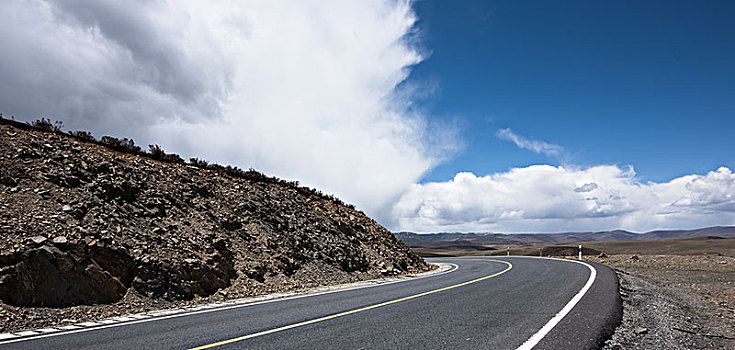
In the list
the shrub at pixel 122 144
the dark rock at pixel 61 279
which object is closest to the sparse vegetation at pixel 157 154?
the shrub at pixel 122 144

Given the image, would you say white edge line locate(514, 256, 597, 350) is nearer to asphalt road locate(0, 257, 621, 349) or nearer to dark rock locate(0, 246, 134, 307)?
asphalt road locate(0, 257, 621, 349)

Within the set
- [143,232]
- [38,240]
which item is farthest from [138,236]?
[38,240]

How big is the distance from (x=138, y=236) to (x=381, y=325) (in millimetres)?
8958

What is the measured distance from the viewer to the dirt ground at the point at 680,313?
596 centimetres

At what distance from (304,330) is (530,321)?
13.2 ft

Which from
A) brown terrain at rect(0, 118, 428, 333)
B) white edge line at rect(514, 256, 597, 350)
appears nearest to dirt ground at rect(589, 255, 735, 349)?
white edge line at rect(514, 256, 597, 350)

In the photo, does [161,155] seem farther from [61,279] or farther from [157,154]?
[61,279]

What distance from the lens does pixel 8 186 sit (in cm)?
1127

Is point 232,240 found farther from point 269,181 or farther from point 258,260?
point 269,181

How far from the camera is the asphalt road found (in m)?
5.72

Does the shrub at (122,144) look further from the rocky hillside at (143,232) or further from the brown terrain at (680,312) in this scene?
the brown terrain at (680,312)

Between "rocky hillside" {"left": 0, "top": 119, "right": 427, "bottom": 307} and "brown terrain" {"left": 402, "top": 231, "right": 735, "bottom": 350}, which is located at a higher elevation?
"rocky hillside" {"left": 0, "top": 119, "right": 427, "bottom": 307}

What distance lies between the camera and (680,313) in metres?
8.53

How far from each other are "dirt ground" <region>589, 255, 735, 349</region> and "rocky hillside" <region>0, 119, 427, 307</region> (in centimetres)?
1003
